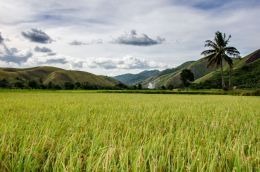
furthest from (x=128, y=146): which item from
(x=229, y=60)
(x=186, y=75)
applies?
(x=186, y=75)

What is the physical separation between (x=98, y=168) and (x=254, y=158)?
1.45 m

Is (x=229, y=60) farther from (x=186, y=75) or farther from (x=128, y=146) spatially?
(x=186, y=75)

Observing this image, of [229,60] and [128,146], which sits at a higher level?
[229,60]

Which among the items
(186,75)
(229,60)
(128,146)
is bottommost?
(128,146)

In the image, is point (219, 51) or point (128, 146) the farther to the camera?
point (219, 51)

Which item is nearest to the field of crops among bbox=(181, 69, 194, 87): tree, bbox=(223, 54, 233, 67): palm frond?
bbox=(223, 54, 233, 67): palm frond

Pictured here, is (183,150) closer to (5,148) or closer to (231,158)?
(231,158)

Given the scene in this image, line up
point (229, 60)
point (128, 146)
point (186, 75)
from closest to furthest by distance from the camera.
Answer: point (128, 146)
point (229, 60)
point (186, 75)

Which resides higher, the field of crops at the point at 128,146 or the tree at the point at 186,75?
the tree at the point at 186,75

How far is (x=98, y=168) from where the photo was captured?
7.61 ft

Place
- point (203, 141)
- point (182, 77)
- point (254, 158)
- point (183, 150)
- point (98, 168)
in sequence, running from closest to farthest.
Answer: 1. point (98, 168)
2. point (254, 158)
3. point (183, 150)
4. point (203, 141)
5. point (182, 77)

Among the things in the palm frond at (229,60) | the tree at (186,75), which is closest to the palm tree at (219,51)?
the palm frond at (229,60)

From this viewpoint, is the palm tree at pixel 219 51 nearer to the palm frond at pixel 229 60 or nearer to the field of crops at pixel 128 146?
the palm frond at pixel 229 60

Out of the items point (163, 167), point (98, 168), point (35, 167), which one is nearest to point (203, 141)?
point (163, 167)
